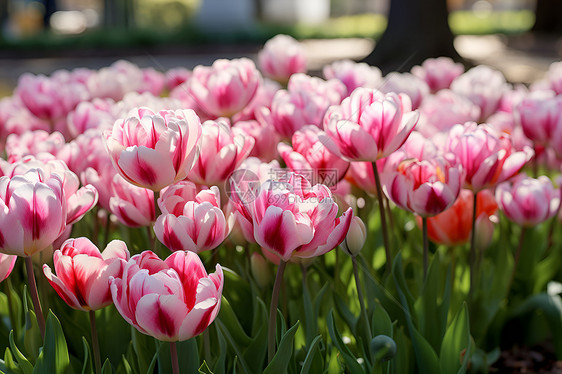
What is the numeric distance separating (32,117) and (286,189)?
6.09 feet

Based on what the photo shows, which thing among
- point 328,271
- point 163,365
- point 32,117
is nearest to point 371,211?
point 328,271

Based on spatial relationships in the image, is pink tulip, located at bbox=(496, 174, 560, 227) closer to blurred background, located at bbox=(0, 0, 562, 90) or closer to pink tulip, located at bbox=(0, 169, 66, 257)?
pink tulip, located at bbox=(0, 169, 66, 257)

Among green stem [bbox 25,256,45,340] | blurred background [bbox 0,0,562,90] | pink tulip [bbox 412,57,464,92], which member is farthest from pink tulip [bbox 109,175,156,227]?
blurred background [bbox 0,0,562,90]

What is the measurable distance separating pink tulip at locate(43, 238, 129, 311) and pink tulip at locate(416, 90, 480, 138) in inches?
51.3

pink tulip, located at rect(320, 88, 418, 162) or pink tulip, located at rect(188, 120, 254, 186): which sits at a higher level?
pink tulip, located at rect(320, 88, 418, 162)

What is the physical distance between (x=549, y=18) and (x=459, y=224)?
732 inches

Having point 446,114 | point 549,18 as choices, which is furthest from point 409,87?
point 549,18

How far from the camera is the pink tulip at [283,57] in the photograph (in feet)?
8.89

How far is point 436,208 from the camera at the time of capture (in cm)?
150

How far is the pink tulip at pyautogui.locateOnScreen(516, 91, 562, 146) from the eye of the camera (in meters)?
2.00

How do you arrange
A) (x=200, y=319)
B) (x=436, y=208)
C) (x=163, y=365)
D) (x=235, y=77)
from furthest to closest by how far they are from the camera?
(x=235, y=77) → (x=436, y=208) → (x=163, y=365) → (x=200, y=319)

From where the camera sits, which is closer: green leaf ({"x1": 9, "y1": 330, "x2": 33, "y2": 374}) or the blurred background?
green leaf ({"x1": 9, "y1": 330, "x2": 33, "y2": 374})

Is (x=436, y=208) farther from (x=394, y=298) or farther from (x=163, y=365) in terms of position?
(x=163, y=365)

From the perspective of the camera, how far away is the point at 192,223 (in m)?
1.27
